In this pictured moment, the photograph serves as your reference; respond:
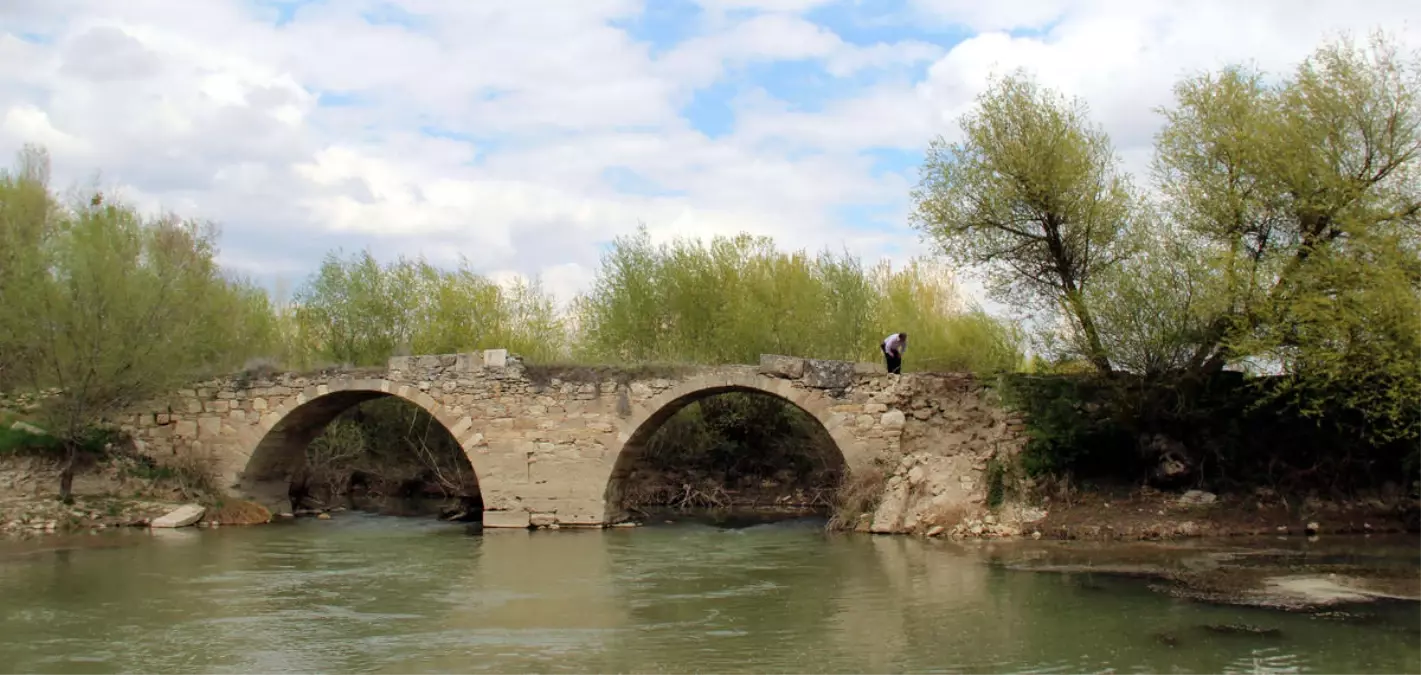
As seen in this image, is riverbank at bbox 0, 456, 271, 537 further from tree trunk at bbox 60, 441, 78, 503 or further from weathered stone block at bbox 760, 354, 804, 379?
weathered stone block at bbox 760, 354, 804, 379

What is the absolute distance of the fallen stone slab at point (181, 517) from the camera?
674 inches

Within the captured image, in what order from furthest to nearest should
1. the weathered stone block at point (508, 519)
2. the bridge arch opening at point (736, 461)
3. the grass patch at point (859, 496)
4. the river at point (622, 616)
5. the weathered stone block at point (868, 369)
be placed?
the bridge arch opening at point (736, 461) → the weathered stone block at point (508, 519) → the weathered stone block at point (868, 369) → the grass patch at point (859, 496) → the river at point (622, 616)

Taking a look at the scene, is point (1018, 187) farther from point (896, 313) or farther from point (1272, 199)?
point (896, 313)

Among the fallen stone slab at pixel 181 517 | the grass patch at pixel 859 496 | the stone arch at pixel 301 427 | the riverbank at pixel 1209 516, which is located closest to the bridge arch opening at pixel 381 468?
the stone arch at pixel 301 427

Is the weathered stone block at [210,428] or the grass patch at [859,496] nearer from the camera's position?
the grass patch at [859,496]

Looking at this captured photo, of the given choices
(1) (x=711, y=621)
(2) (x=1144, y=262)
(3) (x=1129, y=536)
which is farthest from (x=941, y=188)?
(1) (x=711, y=621)

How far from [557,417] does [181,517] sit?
18.7 feet

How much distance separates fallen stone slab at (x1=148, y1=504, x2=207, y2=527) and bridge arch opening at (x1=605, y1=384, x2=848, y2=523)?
7.07 meters

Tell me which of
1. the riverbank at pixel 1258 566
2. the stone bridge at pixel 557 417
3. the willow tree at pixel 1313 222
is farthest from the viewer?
the stone bridge at pixel 557 417

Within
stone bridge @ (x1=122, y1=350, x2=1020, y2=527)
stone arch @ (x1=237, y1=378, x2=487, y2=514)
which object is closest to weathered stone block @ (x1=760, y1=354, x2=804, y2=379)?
stone bridge @ (x1=122, y1=350, x2=1020, y2=527)

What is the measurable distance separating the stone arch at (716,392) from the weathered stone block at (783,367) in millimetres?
83

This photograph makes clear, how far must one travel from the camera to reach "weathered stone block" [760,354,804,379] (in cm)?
1617

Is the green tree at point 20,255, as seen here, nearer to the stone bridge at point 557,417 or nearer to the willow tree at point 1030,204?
the stone bridge at point 557,417

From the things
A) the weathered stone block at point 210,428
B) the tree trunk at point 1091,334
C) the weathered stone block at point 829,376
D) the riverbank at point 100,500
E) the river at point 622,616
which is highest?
the tree trunk at point 1091,334
